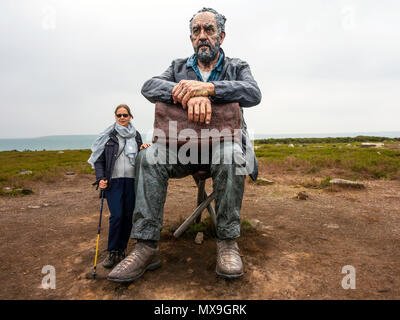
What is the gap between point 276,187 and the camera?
784cm

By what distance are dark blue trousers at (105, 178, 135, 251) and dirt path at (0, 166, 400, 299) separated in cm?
42

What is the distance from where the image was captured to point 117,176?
3145 mm

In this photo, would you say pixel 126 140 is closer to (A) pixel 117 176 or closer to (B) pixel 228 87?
(A) pixel 117 176

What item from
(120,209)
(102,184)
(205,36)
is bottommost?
(120,209)

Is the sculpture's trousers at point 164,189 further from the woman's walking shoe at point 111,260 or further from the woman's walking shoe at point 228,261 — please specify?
the woman's walking shoe at point 111,260

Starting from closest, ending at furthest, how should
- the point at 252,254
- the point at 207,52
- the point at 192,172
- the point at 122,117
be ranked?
the point at 252,254
the point at 192,172
the point at 207,52
the point at 122,117

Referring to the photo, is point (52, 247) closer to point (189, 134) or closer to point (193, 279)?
point (193, 279)

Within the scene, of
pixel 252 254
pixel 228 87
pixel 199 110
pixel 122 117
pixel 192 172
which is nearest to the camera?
pixel 199 110

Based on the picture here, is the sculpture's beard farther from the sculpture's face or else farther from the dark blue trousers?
the dark blue trousers

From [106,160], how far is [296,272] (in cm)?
249

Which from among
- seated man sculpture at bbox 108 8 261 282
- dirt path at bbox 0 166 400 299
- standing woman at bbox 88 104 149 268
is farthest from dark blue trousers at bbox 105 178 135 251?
seated man sculpture at bbox 108 8 261 282

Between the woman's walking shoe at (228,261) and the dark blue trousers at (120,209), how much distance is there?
1233 mm

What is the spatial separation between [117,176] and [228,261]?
167 centimetres

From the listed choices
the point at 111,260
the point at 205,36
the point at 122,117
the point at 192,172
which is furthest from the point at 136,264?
the point at 205,36
